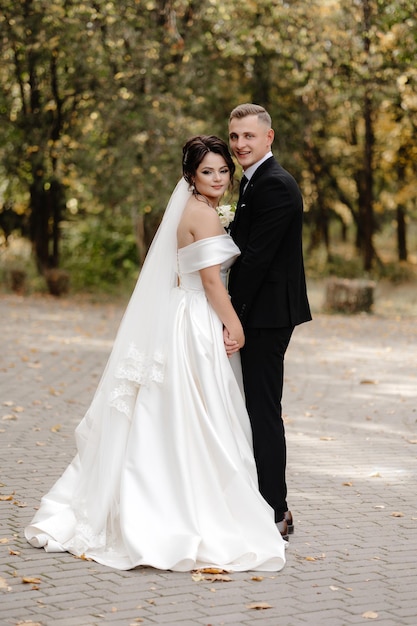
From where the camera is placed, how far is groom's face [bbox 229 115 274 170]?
16.6 feet

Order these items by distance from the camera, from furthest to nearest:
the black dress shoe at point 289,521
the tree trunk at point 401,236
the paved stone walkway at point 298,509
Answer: the tree trunk at point 401,236 < the black dress shoe at point 289,521 < the paved stone walkway at point 298,509

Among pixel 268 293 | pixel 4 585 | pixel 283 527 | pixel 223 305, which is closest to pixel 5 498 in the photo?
pixel 4 585

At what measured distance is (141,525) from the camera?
4809 millimetres

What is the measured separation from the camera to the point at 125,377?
5141mm

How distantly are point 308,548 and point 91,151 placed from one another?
1605 centimetres

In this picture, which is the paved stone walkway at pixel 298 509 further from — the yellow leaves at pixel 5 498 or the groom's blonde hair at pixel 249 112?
the groom's blonde hair at pixel 249 112

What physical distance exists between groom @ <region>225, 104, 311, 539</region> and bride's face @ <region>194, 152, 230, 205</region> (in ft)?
0.40

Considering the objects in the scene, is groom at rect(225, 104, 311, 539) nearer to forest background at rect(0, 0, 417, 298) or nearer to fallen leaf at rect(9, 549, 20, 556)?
fallen leaf at rect(9, 549, 20, 556)

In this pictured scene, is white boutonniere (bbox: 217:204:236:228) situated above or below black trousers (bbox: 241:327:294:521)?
above

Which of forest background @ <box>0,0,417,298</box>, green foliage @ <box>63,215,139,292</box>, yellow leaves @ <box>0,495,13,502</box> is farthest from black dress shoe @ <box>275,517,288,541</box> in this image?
green foliage @ <box>63,215,139,292</box>

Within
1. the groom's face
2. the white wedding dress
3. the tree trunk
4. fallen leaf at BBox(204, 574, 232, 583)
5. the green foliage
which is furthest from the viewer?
the tree trunk

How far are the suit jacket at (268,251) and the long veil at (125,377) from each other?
0.37m

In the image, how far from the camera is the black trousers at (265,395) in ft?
17.0

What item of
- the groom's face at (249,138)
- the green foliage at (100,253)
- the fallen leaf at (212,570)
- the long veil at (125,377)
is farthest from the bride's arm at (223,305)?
the green foliage at (100,253)
